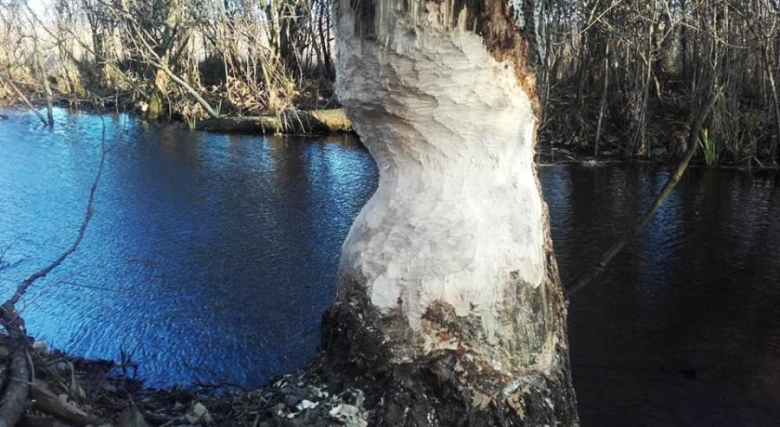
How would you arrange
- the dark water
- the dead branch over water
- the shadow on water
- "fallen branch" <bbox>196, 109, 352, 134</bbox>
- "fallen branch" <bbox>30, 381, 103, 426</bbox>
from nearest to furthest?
"fallen branch" <bbox>30, 381, 103, 426</bbox>, the shadow on water, the dark water, the dead branch over water, "fallen branch" <bbox>196, 109, 352, 134</bbox>

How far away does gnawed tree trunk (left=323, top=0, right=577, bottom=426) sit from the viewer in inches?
77.9

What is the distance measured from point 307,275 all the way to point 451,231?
3044mm

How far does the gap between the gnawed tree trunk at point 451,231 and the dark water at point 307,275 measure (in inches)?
49.3

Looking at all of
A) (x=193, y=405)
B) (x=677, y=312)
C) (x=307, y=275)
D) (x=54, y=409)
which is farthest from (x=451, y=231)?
(x=307, y=275)

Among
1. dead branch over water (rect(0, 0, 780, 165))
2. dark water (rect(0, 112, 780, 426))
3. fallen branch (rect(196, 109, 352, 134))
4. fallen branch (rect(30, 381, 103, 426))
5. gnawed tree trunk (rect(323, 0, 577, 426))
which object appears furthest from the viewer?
fallen branch (rect(196, 109, 352, 134))

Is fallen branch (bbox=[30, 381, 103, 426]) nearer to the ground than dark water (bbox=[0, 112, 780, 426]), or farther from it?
farther from it

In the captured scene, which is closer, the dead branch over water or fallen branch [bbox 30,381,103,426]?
fallen branch [bbox 30,381,103,426]

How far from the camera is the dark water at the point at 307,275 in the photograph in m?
3.49

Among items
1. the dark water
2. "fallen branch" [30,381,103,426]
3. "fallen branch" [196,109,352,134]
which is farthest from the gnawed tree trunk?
"fallen branch" [196,109,352,134]

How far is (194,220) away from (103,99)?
14857 millimetres

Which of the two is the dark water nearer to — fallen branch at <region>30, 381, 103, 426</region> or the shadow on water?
the shadow on water

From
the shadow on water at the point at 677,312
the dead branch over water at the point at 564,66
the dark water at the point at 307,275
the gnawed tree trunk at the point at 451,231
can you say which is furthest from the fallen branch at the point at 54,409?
the dead branch over water at the point at 564,66

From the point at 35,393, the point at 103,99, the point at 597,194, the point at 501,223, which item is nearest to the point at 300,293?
the point at 35,393

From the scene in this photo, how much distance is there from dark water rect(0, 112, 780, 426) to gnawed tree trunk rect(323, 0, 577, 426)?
125 cm
